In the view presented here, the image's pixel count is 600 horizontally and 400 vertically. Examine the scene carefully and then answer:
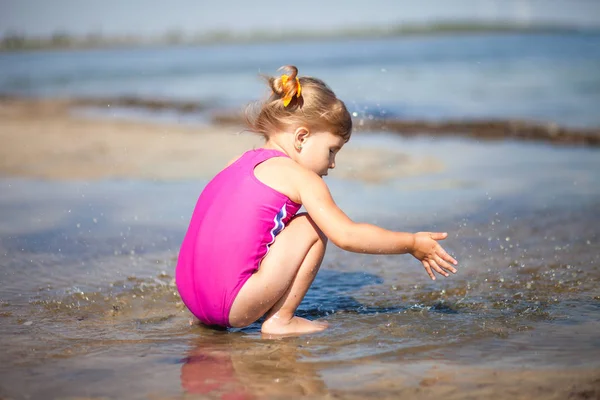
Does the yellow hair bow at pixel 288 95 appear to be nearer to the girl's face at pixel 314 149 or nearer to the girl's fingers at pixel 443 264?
the girl's face at pixel 314 149

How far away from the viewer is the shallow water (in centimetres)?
250

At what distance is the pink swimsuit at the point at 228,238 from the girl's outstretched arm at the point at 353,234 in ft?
0.38

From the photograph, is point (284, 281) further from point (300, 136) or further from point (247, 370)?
point (300, 136)

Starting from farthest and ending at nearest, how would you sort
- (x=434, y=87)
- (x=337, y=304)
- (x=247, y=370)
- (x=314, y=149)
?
(x=434, y=87), (x=337, y=304), (x=314, y=149), (x=247, y=370)

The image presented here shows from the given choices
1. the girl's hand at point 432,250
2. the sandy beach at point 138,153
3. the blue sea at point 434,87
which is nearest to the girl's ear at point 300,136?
the girl's hand at point 432,250

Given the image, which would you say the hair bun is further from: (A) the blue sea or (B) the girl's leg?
(A) the blue sea

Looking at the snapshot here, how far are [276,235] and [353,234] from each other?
1.02 feet

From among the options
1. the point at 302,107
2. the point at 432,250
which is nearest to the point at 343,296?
the point at 432,250

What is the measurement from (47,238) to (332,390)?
3.01m

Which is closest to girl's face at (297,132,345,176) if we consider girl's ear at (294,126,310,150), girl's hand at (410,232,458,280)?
girl's ear at (294,126,310,150)

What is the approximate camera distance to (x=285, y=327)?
9.87 ft

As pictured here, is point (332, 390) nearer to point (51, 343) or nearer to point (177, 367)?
point (177, 367)

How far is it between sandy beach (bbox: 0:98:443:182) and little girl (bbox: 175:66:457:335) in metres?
2.96

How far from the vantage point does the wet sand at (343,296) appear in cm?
249
